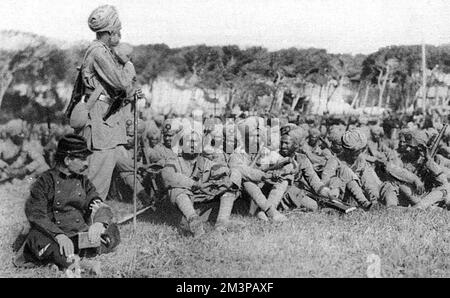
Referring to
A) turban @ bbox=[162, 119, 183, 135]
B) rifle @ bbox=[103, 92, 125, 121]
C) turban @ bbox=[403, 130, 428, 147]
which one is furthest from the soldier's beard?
turban @ bbox=[403, 130, 428, 147]

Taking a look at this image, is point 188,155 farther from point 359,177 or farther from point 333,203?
point 359,177

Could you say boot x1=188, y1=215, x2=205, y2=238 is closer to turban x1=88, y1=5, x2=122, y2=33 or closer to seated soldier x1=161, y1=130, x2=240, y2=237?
seated soldier x1=161, y1=130, x2=240, y2=237

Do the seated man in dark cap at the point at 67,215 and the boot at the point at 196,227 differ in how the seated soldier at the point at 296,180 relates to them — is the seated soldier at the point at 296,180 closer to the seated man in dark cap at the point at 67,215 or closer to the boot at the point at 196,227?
the boot at the point at 196,227

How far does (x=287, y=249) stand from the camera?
5.83 meters

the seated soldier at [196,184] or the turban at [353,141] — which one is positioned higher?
the turban at [353,141]

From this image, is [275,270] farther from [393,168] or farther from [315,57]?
[315,57]

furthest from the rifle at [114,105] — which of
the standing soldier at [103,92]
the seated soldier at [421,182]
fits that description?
the seated soldier at [421,182]

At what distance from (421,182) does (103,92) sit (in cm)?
525

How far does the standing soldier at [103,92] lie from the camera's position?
6391 millimetres

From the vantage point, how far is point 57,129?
11.5m

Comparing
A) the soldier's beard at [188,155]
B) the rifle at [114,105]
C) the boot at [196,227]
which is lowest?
the boot at [196,227]

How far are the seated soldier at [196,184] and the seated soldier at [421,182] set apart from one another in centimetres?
262
